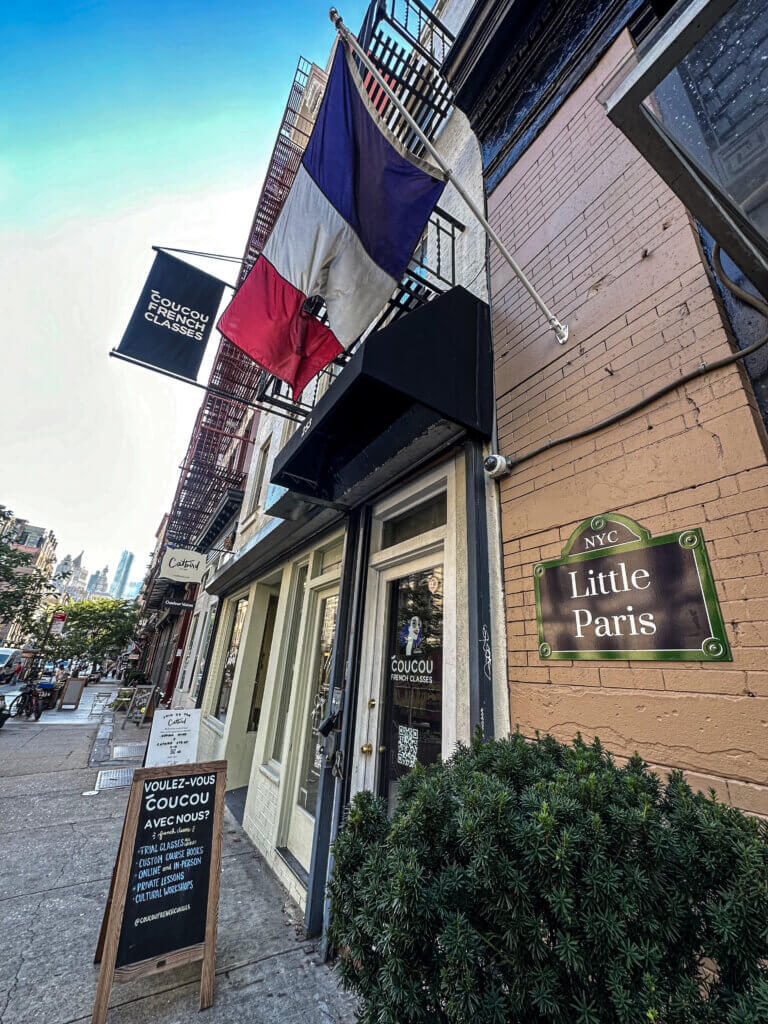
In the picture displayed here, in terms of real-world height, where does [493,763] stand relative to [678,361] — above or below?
below

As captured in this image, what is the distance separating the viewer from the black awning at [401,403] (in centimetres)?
256

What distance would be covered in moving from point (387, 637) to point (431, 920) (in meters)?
2.62

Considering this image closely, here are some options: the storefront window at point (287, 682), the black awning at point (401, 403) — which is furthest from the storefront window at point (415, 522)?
the storefront window at point (287, 682)

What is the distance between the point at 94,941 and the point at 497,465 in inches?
171

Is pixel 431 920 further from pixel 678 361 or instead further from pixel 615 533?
pixel 678 361

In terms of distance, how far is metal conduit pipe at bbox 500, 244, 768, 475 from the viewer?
5.66 ft

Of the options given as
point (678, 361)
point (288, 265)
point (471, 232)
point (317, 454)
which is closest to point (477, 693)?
point (678, 361)

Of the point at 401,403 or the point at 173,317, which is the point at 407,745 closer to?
the point at 401,403

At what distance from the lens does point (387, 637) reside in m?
3.72

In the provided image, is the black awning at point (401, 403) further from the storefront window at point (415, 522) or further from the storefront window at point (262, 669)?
the storefront window at point (262, 669)

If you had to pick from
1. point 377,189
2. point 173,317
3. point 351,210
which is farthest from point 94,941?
point 173,317

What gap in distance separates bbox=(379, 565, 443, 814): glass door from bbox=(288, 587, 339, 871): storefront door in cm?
84

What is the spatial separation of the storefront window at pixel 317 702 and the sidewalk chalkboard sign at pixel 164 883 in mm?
1356

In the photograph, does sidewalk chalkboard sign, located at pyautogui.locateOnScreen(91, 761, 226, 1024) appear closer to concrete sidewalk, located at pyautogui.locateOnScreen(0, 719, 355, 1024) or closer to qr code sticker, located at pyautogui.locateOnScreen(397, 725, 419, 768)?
concrete sidewalk, located at pyautogui.locateOnScreen(0, 719, 355, 1024)
